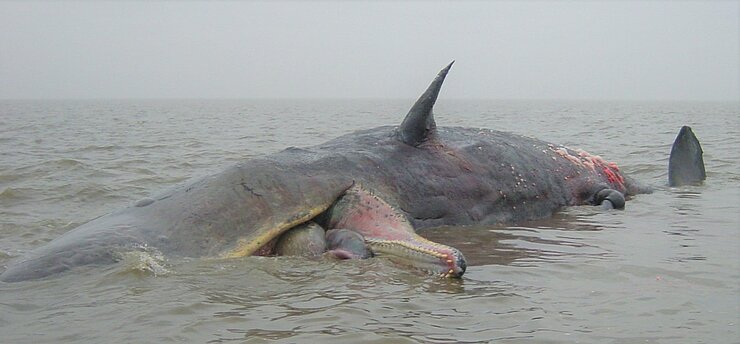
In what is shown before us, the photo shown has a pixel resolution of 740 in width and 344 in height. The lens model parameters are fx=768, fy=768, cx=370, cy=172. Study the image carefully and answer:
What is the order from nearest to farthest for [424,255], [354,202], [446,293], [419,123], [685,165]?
1. [446,293]
2. [424,255]
3. [354,202]
4. [419,123]
5. [685,165]

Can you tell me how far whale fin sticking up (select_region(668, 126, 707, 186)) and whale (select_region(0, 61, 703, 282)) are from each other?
212cm

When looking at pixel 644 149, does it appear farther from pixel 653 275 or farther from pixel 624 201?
pixel 653 275

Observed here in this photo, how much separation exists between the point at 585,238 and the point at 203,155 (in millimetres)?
9855

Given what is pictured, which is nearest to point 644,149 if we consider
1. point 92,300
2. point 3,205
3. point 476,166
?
point 476,166

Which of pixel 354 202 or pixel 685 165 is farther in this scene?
pixel 685 165

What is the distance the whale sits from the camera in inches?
190

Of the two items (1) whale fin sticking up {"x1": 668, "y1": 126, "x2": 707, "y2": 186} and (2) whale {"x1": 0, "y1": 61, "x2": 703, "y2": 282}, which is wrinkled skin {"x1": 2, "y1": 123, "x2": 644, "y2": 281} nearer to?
(2) whale {"x1": 0, "y1": 61, "x2": 703, "y2": 282}

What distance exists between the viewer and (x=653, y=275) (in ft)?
15.2

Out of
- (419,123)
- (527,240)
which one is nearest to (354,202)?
(419,123)

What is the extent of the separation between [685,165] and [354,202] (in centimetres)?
547

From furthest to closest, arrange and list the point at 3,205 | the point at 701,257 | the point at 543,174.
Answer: the point at 3,205 < the point at 543,174 < the point at 701,257

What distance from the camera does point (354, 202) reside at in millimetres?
5578

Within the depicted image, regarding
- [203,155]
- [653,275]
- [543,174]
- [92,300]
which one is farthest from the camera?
[203,155]

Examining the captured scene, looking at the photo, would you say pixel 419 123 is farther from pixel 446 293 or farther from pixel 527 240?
pixel 446 293
